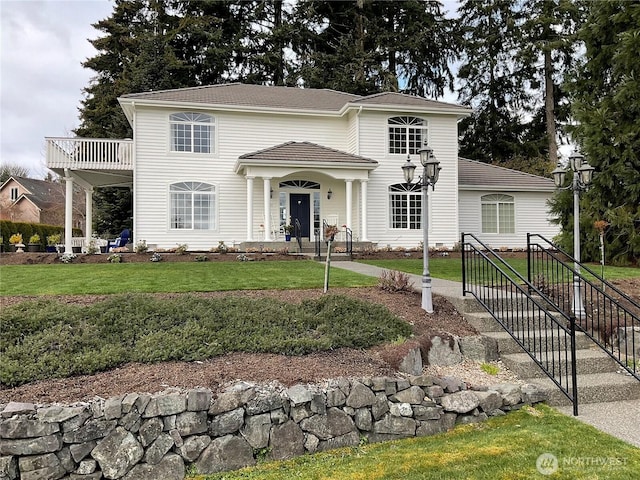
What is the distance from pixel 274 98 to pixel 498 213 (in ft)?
36.6

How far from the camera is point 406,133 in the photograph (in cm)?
1820

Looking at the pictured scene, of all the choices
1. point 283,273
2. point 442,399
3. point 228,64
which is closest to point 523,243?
point 283,273

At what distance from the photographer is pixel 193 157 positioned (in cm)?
1695

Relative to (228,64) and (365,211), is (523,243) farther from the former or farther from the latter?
(228,64)

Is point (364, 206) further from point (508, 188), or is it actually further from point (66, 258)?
point (66, 258)

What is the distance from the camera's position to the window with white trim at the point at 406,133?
18.1m

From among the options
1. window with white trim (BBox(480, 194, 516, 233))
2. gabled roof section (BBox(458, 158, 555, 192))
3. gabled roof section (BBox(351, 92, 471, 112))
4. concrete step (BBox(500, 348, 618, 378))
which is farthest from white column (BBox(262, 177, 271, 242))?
concrete step (BBox(500, 348, 618, 378))

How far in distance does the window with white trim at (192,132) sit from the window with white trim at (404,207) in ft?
24.6

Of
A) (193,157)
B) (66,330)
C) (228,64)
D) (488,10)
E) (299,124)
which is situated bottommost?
(66,330)

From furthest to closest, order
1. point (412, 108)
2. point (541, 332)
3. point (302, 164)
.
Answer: point (412, 108)
point (302, 164)
point (541, 332)

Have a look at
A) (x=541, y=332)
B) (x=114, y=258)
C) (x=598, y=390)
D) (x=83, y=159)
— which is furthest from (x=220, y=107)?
(x=598, y=390)

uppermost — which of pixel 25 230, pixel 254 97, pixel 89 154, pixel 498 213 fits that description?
pixel 254 97

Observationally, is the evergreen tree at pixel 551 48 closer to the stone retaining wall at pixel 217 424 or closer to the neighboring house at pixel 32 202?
the stone retaining wall at pixel 217 424

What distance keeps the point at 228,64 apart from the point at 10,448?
29.8 m
